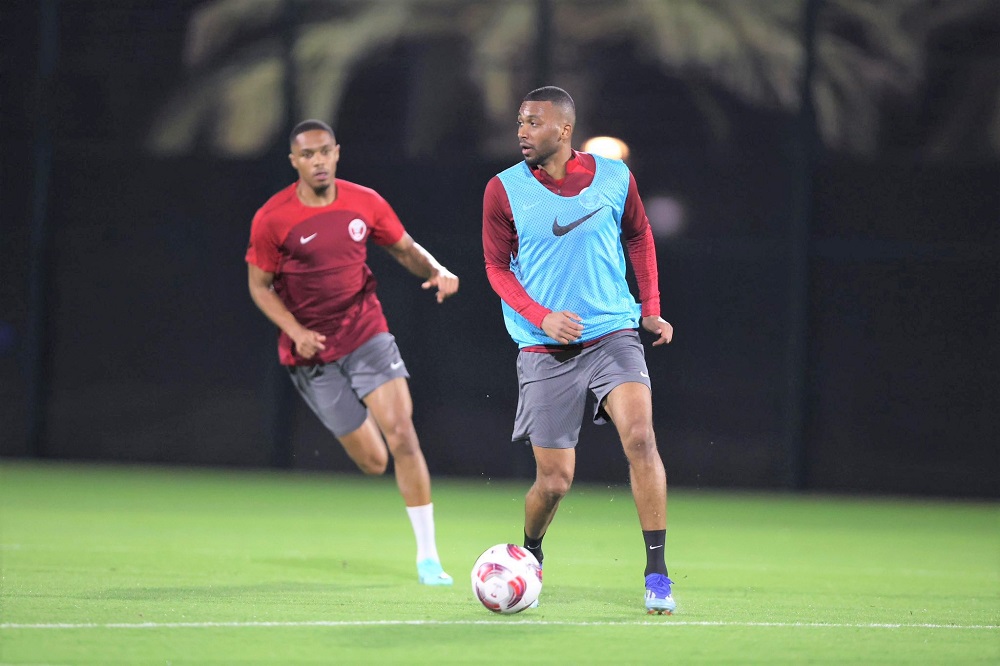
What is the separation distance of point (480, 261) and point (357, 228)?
528 centimetres

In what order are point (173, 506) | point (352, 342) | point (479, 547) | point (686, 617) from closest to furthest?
point (686, 617) → point (352, 342) → point (479, 547) → point (173, 506)

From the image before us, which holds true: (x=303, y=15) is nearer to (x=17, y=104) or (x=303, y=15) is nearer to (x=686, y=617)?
(x=17, y=104)

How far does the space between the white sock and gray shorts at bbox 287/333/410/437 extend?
0.64 m

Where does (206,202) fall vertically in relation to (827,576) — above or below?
above

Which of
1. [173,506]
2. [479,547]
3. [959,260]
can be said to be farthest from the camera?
[959,260]

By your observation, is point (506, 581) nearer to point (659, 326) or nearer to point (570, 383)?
point (570, 383)

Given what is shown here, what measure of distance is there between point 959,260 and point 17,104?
8.41m

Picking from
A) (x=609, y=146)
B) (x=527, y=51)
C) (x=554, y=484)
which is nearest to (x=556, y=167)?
(x=554, y=484)

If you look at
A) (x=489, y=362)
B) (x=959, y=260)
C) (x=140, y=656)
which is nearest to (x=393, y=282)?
(x=489, y=362)

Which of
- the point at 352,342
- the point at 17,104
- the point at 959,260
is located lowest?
the point at 352,342

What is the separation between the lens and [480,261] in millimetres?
12914

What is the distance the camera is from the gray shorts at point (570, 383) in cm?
635

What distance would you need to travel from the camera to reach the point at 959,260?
12.5 m

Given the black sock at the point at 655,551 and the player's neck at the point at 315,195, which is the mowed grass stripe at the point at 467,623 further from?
the player's neck at the point at 315,195
